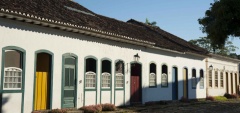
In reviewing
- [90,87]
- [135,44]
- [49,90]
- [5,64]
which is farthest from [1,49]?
[135,44]

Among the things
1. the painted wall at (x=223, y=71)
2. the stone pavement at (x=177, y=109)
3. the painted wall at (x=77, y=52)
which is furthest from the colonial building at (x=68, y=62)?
the painted wall at (x=223, y=71)

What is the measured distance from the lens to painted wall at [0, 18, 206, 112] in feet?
41.8

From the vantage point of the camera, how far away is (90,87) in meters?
16.1

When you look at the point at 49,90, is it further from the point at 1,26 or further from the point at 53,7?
the point at 53,7

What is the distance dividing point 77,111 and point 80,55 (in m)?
2.69

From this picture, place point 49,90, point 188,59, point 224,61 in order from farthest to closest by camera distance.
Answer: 1. point 224,61
2. point 188,59
3. point 49,90

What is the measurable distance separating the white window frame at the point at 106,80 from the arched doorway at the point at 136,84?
2.38 m

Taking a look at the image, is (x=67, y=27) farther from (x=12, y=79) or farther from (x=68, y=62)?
(x=12, y=79)

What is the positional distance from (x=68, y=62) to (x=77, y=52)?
73cm

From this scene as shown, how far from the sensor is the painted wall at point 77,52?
12.7m

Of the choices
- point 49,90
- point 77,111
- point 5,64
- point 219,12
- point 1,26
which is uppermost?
point 219,12

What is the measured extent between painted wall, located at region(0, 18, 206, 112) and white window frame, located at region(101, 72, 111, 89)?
44 cm

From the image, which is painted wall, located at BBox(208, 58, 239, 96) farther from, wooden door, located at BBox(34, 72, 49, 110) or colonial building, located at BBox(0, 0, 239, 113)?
→ wooden door, located at BBox(34, 72, 49, 110)

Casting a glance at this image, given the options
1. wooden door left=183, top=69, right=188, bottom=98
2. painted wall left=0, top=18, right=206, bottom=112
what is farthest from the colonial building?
wooden door left=183, top=69, right=188, bottom=98
